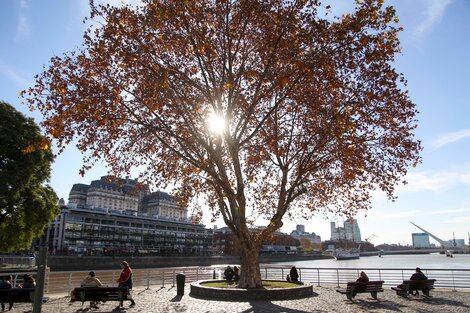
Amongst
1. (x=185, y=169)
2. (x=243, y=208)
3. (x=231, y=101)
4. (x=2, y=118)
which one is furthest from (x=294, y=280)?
(x=2, y=118)

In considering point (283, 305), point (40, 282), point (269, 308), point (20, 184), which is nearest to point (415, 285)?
point (283, 305)

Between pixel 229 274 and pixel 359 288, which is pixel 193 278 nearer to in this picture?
pixel 229 274

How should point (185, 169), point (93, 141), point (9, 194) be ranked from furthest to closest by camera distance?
point (9, 194) → point (185, 169) → point (93, 141)

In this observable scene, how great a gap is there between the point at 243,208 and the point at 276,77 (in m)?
6.74

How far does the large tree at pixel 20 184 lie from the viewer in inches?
1200

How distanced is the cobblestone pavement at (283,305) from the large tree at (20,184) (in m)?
16.3

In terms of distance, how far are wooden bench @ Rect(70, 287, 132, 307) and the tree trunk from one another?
6.59m

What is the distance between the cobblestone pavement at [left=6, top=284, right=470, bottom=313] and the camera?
13984 mm

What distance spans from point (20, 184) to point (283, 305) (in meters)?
25.0

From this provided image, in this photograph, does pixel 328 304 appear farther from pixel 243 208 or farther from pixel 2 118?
pixel 2 118

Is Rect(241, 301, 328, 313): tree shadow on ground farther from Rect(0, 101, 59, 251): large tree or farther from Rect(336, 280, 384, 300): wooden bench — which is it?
Rect(0, 101, 59, 251): large tree

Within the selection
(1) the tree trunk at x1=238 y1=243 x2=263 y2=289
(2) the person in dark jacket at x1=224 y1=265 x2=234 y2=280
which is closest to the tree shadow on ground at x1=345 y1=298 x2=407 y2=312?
(1) the tree trunk at x1=238 y1=243 x2=263 y2=289

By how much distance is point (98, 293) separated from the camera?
46.4 feet

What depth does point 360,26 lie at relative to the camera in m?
15.3
